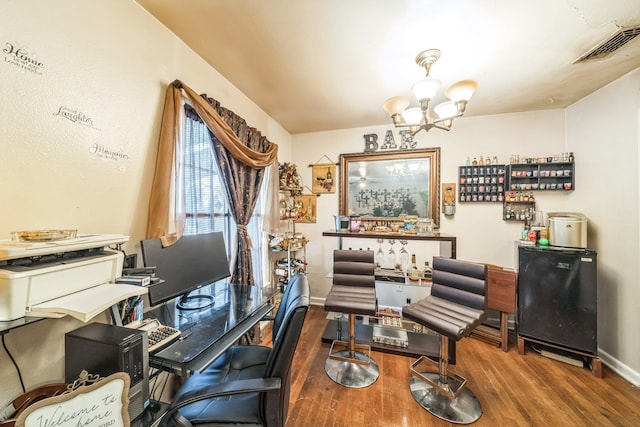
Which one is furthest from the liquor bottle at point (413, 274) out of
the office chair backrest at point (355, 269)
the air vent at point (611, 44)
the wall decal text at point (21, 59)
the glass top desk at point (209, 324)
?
the wall decal text at point (21, 59)

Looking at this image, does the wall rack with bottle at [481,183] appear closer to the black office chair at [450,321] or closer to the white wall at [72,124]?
the black office chair at [450,321]

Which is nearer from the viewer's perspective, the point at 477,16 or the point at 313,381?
the point at 477,16

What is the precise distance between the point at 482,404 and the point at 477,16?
2.69 meters

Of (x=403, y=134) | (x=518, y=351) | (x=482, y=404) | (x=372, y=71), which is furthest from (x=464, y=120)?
(x=482, y=404)

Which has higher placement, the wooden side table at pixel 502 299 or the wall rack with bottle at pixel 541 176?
the wall rack with bottle at pixel 541 176

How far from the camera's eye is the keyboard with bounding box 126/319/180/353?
42.3 inches

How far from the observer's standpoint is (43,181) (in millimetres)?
1029

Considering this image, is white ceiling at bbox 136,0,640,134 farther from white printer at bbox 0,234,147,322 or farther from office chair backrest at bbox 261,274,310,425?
office chair backrest at bbox 261,274,310,425

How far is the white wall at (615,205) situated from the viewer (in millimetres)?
1988

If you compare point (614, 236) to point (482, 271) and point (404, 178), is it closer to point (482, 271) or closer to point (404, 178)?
point (482, 271)

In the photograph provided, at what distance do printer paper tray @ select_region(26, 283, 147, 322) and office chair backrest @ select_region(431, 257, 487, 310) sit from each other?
7.03ft

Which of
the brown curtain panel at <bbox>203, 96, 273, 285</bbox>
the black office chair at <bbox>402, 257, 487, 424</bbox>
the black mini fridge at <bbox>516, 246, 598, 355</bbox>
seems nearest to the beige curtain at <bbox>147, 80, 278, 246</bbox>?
the brown curtain panel at <bbox>203, 96, 273, 285</bbox>

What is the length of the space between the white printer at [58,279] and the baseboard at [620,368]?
12.2 feet

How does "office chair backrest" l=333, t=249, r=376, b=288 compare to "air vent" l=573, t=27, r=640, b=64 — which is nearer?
"air vent" l=573, t=27, r=640, b=64
